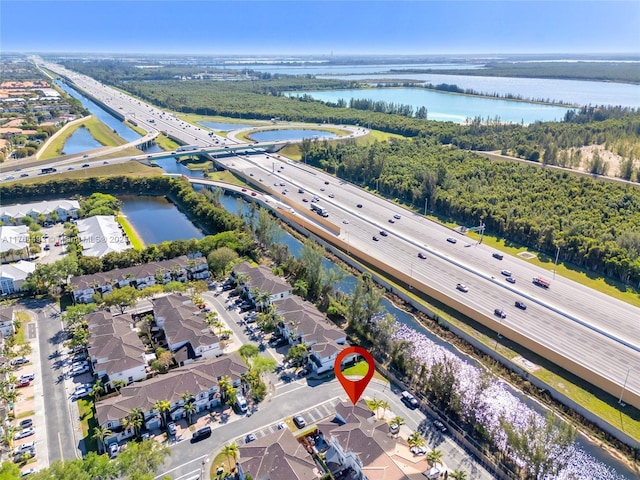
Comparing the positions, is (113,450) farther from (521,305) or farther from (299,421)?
(521,305)

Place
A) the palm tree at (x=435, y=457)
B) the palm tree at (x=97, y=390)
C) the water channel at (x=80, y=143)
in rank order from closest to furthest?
the palm tree at (x=435, y=457), the palm tree at (x=97, y=390), the water channel at (x=80, y=143)

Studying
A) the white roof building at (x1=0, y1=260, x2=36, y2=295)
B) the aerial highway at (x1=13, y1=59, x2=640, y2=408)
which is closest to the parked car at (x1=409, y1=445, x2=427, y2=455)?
the aerial highway at (x1=13, y1=59, x2=640, y2=408)

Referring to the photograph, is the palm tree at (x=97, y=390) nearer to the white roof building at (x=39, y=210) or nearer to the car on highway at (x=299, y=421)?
the car on highway at (x=299, y=421)

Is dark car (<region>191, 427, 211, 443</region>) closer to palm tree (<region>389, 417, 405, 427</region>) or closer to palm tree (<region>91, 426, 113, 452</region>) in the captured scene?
palm tree (<region>91, 426, 113, 452</region>)

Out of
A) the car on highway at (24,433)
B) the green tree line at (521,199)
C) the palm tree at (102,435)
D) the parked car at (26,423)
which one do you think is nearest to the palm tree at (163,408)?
→ the palm tree at (102,435)

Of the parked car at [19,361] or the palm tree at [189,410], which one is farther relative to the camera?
the parked car at [19,361]

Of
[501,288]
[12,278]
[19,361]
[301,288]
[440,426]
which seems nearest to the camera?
[440,426]

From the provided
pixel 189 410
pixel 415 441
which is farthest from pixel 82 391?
pixel 415 441
